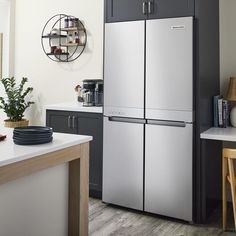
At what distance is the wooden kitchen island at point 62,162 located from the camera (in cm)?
175

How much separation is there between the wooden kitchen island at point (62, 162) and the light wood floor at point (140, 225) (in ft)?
1.99

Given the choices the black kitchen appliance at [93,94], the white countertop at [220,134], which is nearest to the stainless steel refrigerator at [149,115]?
the white countertop at [220,134]

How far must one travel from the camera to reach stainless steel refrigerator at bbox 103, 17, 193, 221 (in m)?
2.99

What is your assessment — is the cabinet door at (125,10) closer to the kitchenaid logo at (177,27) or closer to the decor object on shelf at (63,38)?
the kitchenaid logo at (177,27)

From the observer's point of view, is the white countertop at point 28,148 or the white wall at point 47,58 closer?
the white countertop at point 28,148

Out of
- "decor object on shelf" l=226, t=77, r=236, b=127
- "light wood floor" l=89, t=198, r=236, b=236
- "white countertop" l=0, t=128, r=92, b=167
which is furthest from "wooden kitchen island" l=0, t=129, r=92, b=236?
"decor object on shelf" l=226, t=77, r=236, b=127

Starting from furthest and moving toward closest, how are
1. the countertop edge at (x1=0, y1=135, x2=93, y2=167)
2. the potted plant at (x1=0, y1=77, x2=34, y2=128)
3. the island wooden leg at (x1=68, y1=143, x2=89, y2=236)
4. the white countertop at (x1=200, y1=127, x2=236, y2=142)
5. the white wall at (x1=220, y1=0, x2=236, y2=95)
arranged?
1. the potted plant at (x1=0, y1=77, x2=34, y2=128)
2. the white wall at (x1=220, y1=0, x2=236, y2=95)
3. the white countertop at (x1=200, y1=127, x2=236, y2=142)
4. the island wooden leg at (x1=68, y1=143, x2=89, y2=236)
5. the countertop edge at (x1=0, y1=135, x2=93, y2=167)

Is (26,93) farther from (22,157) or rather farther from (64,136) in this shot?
(22,157)

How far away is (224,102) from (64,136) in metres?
1.66

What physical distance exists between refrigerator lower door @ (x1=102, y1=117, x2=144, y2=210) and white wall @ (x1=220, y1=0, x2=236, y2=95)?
1.08 m

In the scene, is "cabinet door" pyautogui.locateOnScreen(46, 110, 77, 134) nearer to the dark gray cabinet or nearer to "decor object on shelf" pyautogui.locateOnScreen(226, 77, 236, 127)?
the dark gray cabinet

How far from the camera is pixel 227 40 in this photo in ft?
11.5

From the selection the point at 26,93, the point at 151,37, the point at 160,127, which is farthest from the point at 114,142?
the point at 26,93

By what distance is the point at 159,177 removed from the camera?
3.13m
